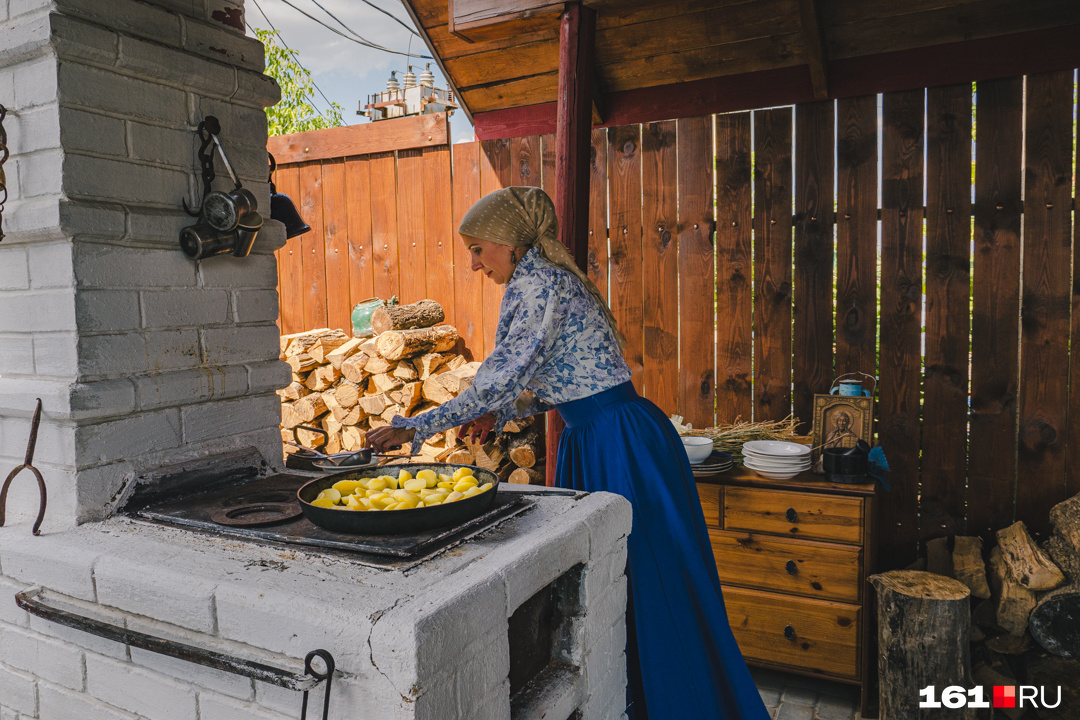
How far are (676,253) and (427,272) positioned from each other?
1674 millimetres

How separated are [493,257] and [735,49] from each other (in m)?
2.04

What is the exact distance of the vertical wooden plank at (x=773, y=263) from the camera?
373 centimetres

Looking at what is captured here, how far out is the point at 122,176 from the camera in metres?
1.77

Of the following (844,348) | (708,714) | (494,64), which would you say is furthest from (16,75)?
(844,348)

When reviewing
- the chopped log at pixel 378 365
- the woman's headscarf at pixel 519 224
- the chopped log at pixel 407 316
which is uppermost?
the woman's headscarf at pixel 519 224

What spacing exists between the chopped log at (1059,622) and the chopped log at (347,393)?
355 centimetres

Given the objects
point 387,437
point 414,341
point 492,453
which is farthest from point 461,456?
point 387,437

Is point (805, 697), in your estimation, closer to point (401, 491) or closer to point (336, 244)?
point (401, 491)

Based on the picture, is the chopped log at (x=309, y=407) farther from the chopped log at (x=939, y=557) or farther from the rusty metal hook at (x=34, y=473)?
the chopped log at (x=939, y=557)

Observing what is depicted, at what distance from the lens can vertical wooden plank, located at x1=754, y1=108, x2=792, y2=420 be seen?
3.73 metres

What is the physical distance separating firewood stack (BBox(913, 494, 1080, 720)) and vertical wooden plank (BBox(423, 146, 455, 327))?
10.3 ft

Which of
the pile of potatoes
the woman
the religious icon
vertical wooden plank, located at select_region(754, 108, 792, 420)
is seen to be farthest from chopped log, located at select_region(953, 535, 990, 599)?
the pile of potatoes

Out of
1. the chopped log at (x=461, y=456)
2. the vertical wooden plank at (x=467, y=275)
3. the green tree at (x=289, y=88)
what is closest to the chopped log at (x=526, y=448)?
the chopped log at (x=461, y=456)

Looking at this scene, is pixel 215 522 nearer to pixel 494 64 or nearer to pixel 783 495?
pixel 783 495
